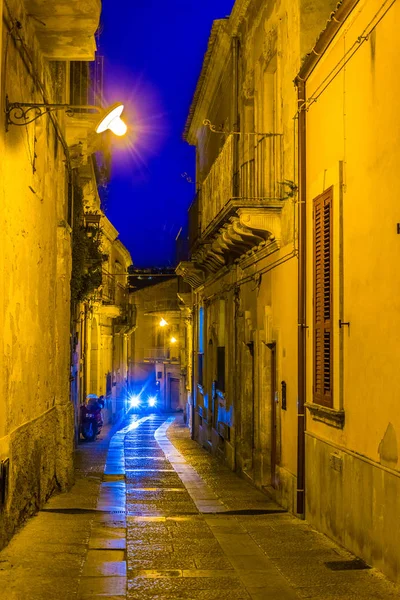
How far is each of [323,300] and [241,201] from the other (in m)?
3.15

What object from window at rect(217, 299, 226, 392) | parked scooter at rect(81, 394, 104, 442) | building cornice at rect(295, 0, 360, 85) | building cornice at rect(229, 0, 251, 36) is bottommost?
parked scooter at rect(81, 394, 104, 442)

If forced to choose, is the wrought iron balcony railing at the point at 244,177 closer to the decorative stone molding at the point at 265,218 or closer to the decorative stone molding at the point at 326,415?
the decorative stone molding at the point at 265,218

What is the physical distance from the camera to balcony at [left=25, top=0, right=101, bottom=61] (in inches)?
328

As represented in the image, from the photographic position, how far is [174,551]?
24.9 ft

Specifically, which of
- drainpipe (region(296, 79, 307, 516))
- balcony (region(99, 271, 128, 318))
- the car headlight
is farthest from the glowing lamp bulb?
the car headlight

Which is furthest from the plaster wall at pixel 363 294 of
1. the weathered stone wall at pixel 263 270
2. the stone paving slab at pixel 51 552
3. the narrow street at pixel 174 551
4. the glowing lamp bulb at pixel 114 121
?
the stone paving slab at pixel 51 552

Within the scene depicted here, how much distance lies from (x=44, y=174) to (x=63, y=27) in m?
1.98

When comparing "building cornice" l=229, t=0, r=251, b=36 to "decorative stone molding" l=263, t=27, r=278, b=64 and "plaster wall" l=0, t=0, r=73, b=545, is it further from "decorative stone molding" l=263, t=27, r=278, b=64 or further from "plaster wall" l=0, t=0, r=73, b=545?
"plaster wall" l=0, t=0, r=73, b=545

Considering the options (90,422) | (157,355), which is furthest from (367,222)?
(157,355)

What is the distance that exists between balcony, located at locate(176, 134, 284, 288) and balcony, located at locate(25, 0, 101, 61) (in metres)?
3.42

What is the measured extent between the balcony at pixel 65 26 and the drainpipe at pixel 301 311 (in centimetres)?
298

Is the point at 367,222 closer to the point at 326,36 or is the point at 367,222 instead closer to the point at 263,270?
the point at 326,36

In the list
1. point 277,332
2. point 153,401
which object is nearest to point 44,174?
point 277,332

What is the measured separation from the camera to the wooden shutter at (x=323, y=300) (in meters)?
8.61
